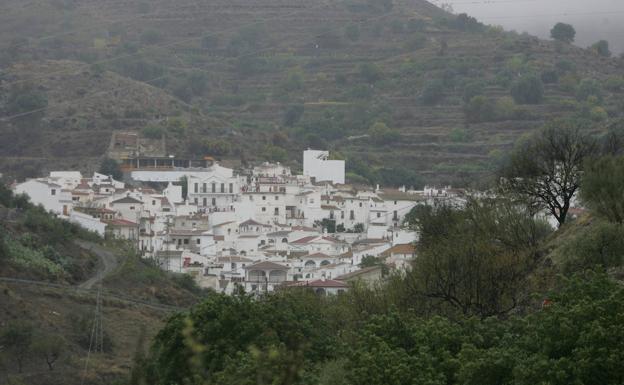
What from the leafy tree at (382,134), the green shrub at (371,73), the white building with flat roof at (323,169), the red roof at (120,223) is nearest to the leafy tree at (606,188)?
the red roof at (120,223)

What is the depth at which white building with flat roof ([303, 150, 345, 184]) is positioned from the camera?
8325cm

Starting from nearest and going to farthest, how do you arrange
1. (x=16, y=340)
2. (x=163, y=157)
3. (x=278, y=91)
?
(x=16, y=340) < (x=163, y=157) < (x=278, y=91)

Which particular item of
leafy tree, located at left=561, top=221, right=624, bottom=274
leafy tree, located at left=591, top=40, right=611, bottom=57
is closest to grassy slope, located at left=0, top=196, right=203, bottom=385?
leafy tree, located at left=561, top=221, right=624, bottom=274

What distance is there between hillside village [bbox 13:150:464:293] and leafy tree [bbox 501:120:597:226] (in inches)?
548

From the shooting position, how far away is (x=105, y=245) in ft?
185

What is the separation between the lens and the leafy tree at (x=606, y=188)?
28125 millimetres

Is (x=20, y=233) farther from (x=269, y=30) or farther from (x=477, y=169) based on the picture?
(x=269, y=30)

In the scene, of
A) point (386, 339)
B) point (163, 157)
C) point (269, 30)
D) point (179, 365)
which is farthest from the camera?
point (269, 30)

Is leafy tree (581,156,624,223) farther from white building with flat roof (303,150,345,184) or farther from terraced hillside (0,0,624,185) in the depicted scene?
white building with flat roof (303,150,345,184)

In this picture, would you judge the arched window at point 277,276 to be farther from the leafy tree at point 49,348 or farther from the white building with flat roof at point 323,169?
Answer: the white building with flat roof at point 323,169

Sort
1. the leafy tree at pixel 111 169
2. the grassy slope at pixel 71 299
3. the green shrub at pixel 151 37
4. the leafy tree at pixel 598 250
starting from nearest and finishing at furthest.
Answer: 1. the leafy tree at pixel 598 250
2. the grassy slope at pixel 71 299
3. the leafy tree at pixel 111 169
4. the green shrub at pixel 151 37

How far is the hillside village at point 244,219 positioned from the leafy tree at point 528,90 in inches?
1237

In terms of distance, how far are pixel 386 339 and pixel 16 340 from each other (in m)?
14.2

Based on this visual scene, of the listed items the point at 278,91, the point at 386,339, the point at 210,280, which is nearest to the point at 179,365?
the point at 386,339
